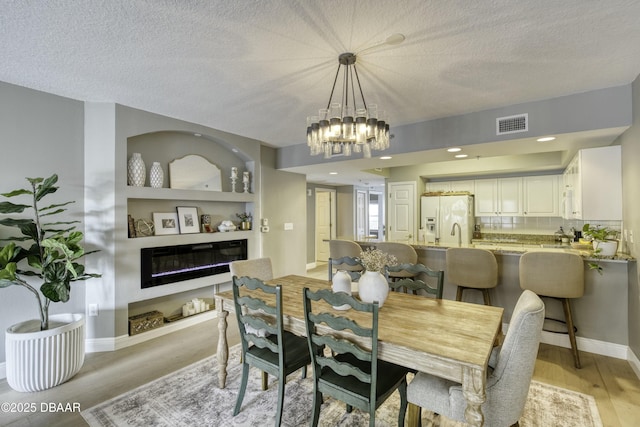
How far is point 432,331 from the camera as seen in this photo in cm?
166

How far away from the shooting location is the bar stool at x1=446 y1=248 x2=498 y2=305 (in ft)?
10.2

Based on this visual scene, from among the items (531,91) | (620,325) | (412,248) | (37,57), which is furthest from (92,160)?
(620,325)

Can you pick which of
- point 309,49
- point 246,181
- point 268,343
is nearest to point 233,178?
point 246,181

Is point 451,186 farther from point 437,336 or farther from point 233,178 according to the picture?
point 437,336

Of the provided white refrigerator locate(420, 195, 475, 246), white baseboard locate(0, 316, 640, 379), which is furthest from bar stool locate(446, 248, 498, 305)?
white refrigerator locate(420, 195, 475, 246)

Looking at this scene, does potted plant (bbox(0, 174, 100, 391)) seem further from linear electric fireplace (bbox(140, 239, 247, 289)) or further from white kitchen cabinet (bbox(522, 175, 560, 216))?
white kitchen cabinet (bbox(522, 175, 560, 216))

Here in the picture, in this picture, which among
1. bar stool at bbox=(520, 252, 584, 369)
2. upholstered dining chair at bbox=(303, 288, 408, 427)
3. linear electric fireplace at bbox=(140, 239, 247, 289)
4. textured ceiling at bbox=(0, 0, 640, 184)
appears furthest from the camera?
linear electric fireplace at bbox=(140, 239, 247, 289)

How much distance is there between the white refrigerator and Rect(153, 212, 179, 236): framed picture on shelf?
4140 millimetres

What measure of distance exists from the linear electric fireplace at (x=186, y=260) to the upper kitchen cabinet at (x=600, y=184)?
13.4 ft

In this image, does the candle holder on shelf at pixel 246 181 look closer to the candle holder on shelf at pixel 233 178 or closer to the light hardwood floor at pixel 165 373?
the candle holder on shelf at pixel 233 178

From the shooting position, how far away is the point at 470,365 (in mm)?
1312

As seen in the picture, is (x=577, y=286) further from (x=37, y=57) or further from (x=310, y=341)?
(x=37, y=57)

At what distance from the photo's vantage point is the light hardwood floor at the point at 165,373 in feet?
6.90

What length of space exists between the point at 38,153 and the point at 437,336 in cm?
363
